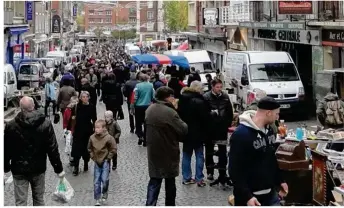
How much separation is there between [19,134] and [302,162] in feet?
12.8

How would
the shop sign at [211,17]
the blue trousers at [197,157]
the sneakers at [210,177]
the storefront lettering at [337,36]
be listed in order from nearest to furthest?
the blue trousers at [197,157] < the sneakers at [210,177] < the storefront lettering at [337,36] < the shop sign at [211,17]

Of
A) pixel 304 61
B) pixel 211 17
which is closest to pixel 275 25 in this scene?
pixel 304 61

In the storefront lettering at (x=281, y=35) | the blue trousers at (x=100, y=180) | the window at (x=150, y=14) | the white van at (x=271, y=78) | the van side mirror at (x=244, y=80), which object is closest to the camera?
the blue trousers at (x=100, y=180)

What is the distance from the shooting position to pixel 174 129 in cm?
909

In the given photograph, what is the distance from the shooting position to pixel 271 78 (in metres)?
23.1

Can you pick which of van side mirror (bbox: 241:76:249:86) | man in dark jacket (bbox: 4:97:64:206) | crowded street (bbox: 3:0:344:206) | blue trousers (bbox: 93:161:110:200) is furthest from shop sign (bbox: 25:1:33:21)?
man in dark jacket (bbox: 4:97:64:206)

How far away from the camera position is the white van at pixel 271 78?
22.4 metres

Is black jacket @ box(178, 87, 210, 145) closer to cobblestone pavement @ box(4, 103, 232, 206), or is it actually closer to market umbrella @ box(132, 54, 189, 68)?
cobblestone pavement @ box(4, 103, 232, 206)

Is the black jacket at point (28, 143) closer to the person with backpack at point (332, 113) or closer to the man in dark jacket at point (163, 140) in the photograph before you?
the man in dark jacket at point (163, 140)

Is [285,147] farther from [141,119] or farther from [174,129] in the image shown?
[141,119]

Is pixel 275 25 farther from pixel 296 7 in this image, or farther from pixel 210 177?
pixel 210 177

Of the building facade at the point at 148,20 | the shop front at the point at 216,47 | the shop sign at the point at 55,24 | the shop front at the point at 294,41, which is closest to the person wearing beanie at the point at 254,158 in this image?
the shop front at the point at 294,41

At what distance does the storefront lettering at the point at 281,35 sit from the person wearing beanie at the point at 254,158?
2134cm

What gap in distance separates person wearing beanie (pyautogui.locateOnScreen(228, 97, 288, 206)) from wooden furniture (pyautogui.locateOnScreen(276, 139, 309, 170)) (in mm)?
3023
